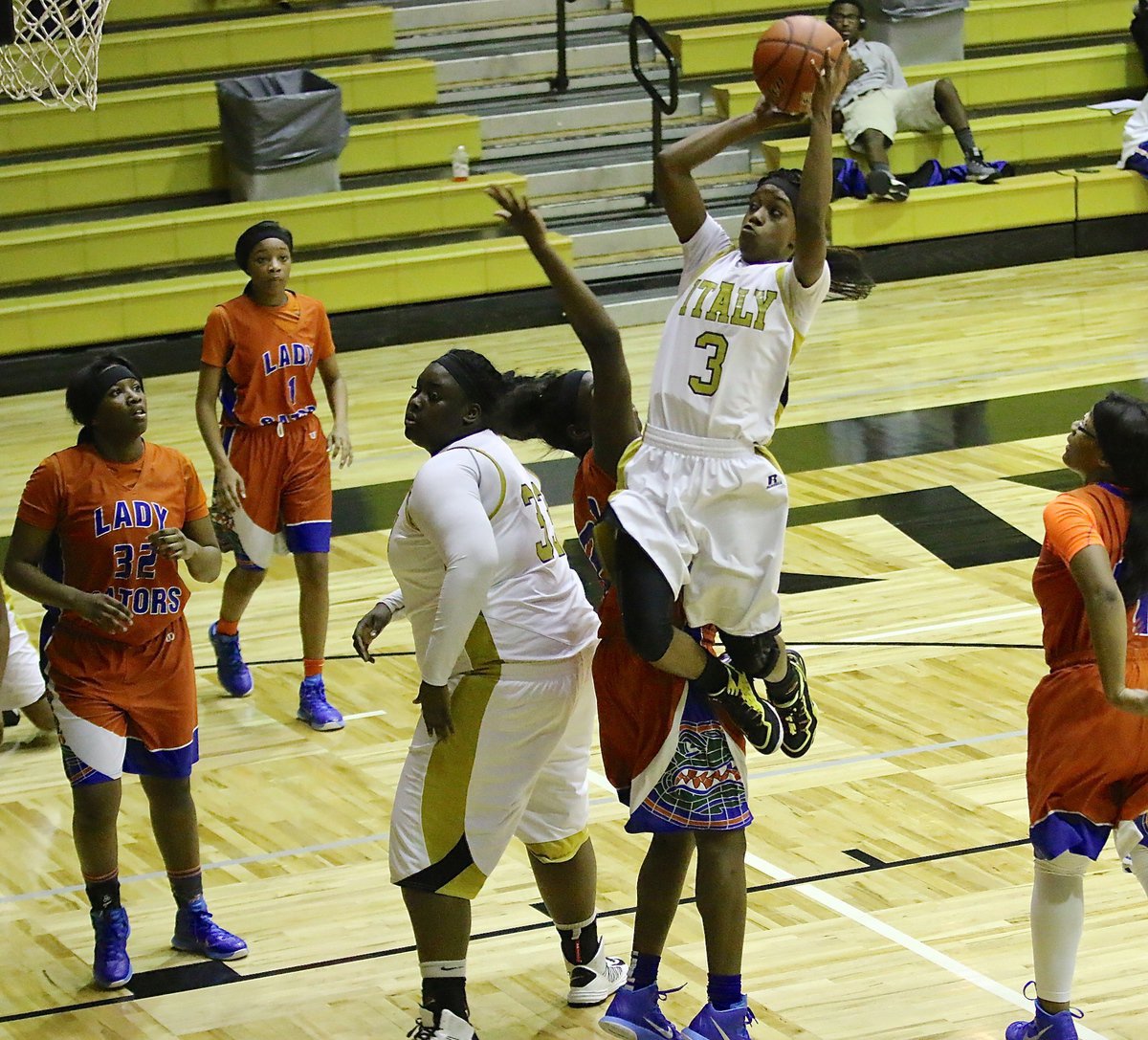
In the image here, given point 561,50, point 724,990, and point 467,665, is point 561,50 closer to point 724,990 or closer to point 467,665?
A: point 467,665

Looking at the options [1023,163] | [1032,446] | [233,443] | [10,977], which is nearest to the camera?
[10,977]

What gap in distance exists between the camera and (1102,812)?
11.3 feet

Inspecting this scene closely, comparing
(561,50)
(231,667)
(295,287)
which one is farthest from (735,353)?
(561,50)

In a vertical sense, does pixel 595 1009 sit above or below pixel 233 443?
below

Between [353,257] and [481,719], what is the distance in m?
8.36

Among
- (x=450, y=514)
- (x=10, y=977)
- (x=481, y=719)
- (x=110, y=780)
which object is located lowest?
(x=10, y=977)

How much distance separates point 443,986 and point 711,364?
1297 millimetres

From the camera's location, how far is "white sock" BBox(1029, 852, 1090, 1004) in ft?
11.3

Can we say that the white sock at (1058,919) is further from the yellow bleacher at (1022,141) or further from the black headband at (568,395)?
the yellow bleacher at (1022,141)

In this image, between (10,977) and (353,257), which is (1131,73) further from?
(10,977)

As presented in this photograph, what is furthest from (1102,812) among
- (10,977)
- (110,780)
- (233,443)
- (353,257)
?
(353,257)

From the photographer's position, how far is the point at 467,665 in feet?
11.7

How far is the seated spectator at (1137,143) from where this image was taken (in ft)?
41.7

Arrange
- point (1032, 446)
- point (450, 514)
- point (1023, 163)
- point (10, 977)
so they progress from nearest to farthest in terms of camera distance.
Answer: point (450, 514), point (10, 977), point (1032, 446), point (1023, 163)
